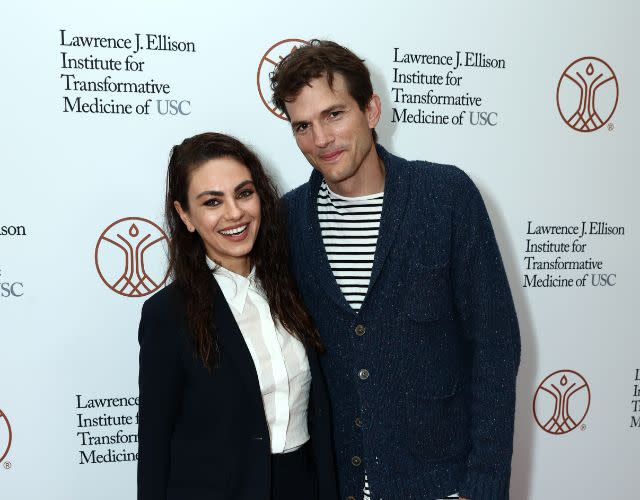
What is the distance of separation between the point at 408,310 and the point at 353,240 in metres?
0.23

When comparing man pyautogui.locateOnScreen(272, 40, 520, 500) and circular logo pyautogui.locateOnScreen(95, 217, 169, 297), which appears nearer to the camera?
man pyautogui.locateOnScreen(272, 40, 520, 500)

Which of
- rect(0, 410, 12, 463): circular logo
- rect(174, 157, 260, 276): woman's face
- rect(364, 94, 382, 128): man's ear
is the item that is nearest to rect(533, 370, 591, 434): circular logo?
rect(364, 94, 382, 128): man's ear

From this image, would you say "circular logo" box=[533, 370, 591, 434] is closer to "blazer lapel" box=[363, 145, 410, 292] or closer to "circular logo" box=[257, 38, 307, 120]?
"blazer lapel" box=[363, 145, 410, 292]

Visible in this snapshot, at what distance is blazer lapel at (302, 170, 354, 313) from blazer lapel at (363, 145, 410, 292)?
96 millimetres

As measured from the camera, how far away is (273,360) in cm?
148

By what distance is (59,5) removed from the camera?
1.86 meters

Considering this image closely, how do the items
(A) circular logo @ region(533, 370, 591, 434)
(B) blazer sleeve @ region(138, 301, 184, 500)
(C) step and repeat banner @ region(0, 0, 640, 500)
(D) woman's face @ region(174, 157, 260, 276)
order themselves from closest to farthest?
(B) blazer sleeve @ region(138, 301, 184, 500)
(D) woman's face @ region(174, 157, 260, 276)
(C) step and repeat banner @ region(0, 0, 640, 500)
(A) circular logo @ region(533, 370, 591, 434)

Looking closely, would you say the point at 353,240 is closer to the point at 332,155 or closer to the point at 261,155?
the point at 332,155

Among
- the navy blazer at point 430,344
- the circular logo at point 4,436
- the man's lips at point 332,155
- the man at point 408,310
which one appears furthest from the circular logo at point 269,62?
the circular logo at point 4,436

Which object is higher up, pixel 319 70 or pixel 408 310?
pixel 319 70

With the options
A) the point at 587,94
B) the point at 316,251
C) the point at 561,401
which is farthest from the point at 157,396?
the point at 587,94

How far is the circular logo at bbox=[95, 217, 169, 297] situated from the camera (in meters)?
1.98

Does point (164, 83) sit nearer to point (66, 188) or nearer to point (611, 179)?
point (66, 188)

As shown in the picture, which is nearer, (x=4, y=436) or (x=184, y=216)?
(x=184, y=216)
